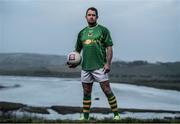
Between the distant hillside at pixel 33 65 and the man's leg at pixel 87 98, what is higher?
the distant hillside at pixel 33 65

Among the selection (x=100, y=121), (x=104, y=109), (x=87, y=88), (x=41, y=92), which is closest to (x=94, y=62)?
(x=87, y=88)

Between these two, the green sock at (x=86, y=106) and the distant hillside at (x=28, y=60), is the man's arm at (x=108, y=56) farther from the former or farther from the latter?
the distant hillside at (x=28, y=60)

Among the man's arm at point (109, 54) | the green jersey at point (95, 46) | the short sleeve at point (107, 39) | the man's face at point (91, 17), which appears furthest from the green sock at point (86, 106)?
the man's face at point (91, 17)

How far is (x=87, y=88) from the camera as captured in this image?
8.55m

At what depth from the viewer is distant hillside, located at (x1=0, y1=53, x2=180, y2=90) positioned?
35.1 ft

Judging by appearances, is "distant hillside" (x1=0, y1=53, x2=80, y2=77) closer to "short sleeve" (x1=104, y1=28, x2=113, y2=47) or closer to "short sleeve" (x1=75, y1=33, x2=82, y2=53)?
"short sleeve" (x1=75, y1=33, x2=82, y2=53)

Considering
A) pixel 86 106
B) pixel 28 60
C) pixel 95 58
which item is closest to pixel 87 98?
pixel 86 106

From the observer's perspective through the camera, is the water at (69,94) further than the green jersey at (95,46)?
Yes

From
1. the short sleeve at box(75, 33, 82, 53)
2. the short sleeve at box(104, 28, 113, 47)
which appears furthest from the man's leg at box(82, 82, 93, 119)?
the short sleeve at box(104, 28, 113, 47)

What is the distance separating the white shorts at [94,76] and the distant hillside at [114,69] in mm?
1992

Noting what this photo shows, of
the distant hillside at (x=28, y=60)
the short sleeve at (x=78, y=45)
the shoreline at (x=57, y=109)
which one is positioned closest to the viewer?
the short sleeve at (x=78, y=45)

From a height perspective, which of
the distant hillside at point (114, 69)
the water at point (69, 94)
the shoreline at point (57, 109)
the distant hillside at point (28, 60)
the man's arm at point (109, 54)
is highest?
the man's arm at point (109, 54)

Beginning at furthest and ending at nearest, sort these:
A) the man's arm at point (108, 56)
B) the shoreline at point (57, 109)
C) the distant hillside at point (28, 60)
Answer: the distant hillside at point (28, 60) → the shoreline at point (57, 109) → the man's arm at point (108, 56)

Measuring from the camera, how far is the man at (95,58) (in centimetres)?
838
